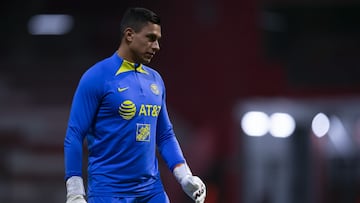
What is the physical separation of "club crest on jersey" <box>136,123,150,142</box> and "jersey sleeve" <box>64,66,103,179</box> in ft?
0.59

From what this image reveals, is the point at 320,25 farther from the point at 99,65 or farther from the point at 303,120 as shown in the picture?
Answer: the point at 99,65

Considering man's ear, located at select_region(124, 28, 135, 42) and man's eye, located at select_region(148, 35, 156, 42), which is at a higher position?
man's ear, located at select_region(124, 28, 135, 42)

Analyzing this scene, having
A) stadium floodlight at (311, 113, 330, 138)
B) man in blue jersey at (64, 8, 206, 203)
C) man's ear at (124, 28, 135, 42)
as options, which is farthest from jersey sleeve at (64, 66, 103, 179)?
stadium floodlight at (311, 113, 330, 138)

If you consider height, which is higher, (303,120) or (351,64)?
(351,64)

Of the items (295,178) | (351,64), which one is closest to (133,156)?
(295,178)

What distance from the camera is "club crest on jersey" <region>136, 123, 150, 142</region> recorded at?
3316 millimetres

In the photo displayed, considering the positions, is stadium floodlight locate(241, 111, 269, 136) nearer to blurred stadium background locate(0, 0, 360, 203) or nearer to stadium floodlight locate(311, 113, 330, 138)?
blurred stadium background locate(0, 0, 360, 203)

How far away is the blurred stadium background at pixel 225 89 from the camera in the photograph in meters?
8.38

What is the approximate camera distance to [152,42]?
3406mm

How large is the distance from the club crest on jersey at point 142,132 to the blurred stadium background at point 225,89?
4.90m

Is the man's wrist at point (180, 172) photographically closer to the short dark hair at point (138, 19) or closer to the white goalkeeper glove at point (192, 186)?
the white goalkeeper glove at point (192, 186)

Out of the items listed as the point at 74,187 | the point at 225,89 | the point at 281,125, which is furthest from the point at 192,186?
the point at 225,89

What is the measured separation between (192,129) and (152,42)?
18.0ft

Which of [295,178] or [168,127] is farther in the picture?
[295,178]
